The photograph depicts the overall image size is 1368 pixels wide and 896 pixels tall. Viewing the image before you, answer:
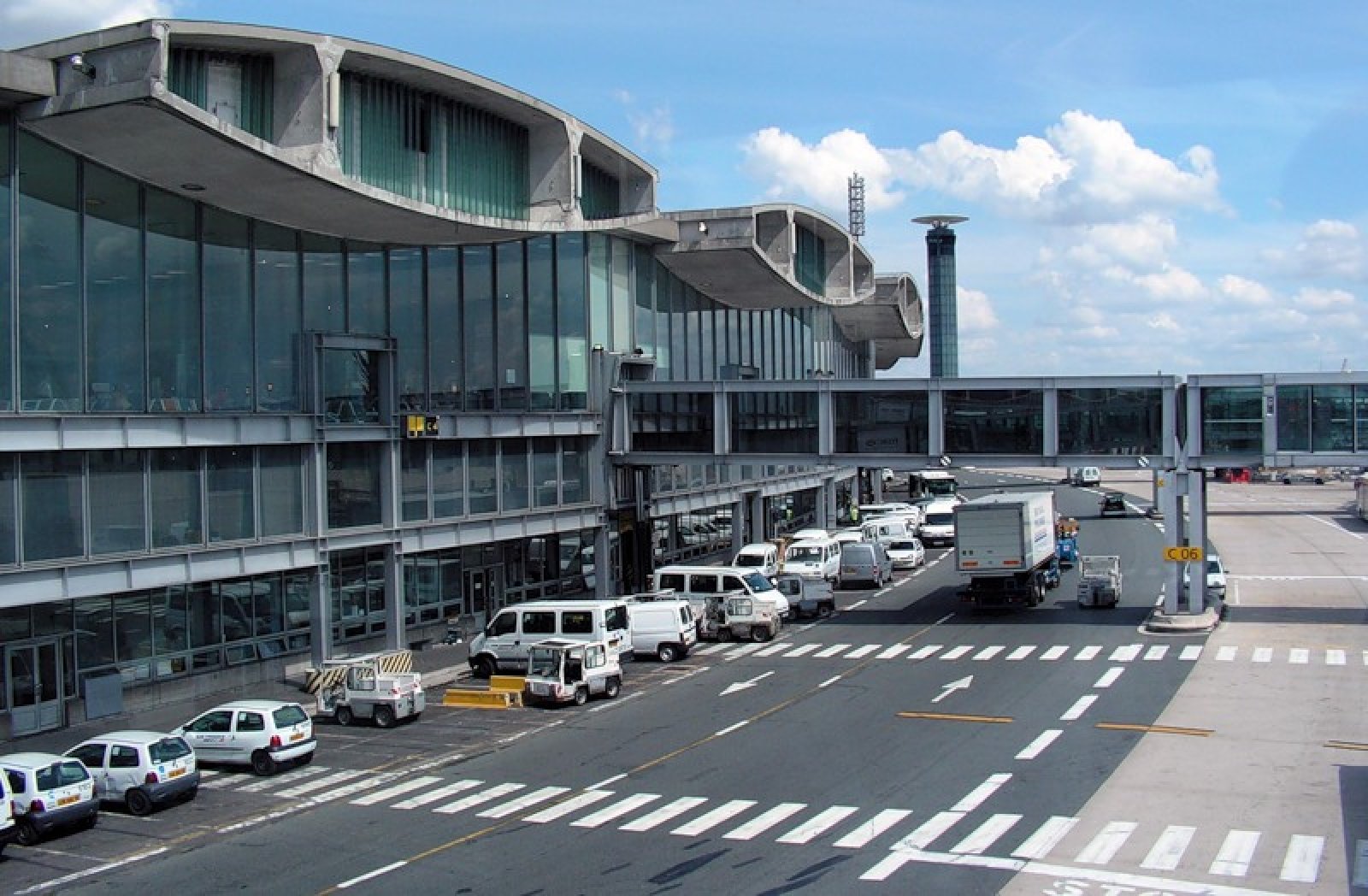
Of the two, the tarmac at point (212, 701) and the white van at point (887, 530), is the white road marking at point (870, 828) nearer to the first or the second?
the tarmac at point (212, 701)

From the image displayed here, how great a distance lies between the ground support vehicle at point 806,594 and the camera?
48250 mm

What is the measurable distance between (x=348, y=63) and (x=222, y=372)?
989 cm

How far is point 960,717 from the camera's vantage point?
30.0m

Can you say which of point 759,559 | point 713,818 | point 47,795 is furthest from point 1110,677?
point 47,795

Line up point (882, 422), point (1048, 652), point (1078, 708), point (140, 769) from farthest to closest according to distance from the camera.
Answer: point (882, 422) < point (1048, 652) < point (1078, 708) < point (140, 769)

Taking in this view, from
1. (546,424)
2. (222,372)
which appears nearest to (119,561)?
(222,372)

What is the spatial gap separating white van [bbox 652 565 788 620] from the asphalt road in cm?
457

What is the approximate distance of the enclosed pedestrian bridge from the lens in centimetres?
4406

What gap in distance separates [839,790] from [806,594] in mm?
24502

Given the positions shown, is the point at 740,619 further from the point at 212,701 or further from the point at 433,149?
the point at 433,149

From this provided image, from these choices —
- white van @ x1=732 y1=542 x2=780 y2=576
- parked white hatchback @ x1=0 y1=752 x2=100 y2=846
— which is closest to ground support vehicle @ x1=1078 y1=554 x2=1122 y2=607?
white van @ x1=732 y1=542 x2=780 y2=576

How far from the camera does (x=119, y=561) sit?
1230 inches

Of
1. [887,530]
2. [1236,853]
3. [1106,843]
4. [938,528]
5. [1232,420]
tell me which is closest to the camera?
[1236,853]

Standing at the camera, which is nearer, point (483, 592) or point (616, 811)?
point (616, 811)
